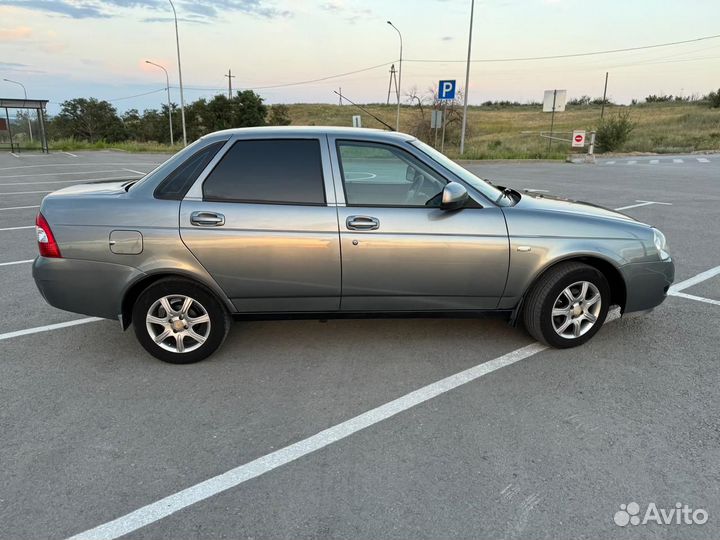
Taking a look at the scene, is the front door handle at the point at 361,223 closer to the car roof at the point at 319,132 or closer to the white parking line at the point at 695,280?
the car roof at the point at 319,132

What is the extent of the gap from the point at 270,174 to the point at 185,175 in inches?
24.0

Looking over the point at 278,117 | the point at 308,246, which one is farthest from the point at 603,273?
the point at 278,117

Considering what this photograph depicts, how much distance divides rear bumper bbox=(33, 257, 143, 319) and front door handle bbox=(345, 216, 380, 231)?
1.51m

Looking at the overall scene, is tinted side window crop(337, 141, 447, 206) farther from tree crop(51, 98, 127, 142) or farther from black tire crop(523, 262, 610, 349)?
tree crop(51, 98, 127, 142)

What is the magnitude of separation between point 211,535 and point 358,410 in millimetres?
1202

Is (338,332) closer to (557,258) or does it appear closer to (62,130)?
(557,258)

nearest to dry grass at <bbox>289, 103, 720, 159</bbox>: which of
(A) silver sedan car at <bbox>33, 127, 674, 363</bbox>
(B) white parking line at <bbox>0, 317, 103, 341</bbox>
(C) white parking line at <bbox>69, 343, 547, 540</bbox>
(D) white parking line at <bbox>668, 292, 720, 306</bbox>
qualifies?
(D) white parking line at <bbox>668, 292, 720, 306</bbox>

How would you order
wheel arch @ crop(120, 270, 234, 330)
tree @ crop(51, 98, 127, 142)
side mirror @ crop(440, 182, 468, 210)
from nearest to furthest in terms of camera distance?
side mirror @ crop(440, 182, 468, 210), wheel arch @ crop(120, 270, 234, 330), tree @ crop(51, 98, 127, 142)

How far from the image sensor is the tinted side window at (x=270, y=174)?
3699mm

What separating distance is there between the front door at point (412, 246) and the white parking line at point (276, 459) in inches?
23.5

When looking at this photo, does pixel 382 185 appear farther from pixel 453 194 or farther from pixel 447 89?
pixel 447 89

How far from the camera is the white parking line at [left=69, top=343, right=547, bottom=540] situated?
2.33 meters

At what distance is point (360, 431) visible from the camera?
3018 mm

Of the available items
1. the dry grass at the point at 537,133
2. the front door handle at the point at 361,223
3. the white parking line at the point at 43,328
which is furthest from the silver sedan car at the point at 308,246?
the dry grass at the point at 537,133
